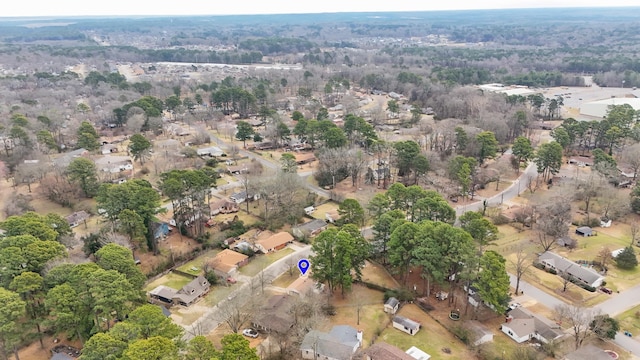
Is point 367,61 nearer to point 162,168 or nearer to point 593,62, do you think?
point 593,62

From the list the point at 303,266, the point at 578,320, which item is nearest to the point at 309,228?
the point at 303,266

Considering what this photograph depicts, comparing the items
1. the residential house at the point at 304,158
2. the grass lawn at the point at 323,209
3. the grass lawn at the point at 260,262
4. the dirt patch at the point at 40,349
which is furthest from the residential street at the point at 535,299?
the residential house at the point at 304,158

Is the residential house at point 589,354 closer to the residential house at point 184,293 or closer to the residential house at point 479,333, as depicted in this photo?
the residential house at point 479,333

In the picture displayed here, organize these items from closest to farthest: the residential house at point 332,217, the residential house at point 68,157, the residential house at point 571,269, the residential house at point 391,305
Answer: the residential house at point 391,305 < the residential house at point 571,269 < the residential house at point 332,217 < the residential house at point 68,157

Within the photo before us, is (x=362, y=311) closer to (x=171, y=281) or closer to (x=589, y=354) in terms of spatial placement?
(x=589, y=354)

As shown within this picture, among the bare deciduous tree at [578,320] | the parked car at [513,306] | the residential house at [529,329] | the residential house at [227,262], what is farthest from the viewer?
the residential house at [227,262]

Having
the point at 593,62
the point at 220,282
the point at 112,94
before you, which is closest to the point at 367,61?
the point at 593,62
